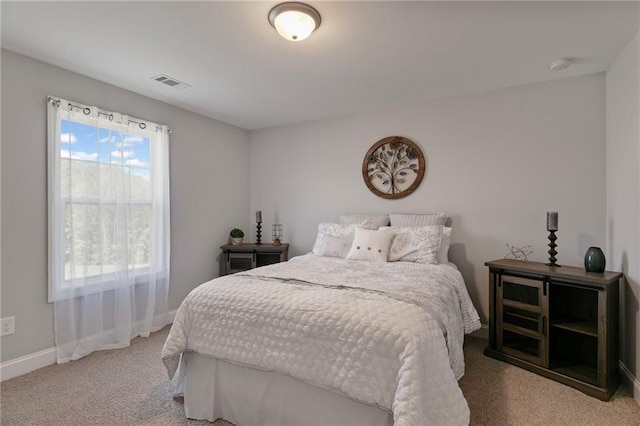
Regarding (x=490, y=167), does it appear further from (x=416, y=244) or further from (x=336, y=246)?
(x=336, y=246)

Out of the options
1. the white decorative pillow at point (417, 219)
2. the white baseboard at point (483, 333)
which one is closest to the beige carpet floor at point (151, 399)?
the white baseboard at point (483, 333)

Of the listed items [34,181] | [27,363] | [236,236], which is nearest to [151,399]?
[27,363]

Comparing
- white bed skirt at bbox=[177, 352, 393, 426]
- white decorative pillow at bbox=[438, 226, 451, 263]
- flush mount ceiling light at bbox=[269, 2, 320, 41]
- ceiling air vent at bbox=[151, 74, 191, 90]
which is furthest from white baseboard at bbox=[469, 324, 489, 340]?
ceiling air vent at bbox=[151, 74, 191, 90]

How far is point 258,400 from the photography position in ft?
5.91

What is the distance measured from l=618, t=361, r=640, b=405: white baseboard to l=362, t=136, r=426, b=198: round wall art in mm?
2161

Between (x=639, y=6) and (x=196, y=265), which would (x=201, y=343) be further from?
(x=639, y=6)

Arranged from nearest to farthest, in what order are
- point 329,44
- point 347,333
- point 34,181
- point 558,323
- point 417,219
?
point 347,333
point 329,44
point 558,323
point 34,181
point 417,219

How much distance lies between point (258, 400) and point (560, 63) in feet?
10.5

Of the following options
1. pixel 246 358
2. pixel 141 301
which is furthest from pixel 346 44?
pixel 141 301

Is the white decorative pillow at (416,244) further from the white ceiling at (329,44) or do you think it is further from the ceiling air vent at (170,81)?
the ceiling air vent at (170,81)

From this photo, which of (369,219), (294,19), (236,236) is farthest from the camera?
(236,236)

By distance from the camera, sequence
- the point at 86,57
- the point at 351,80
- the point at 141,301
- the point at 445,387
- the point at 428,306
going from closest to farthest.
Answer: the point at 445,387 < the point at 428,306 < the point at 86,57 < the point at 351,80 < the point at 141,301

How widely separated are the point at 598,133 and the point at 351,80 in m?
2.13

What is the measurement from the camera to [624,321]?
7.74 ft
